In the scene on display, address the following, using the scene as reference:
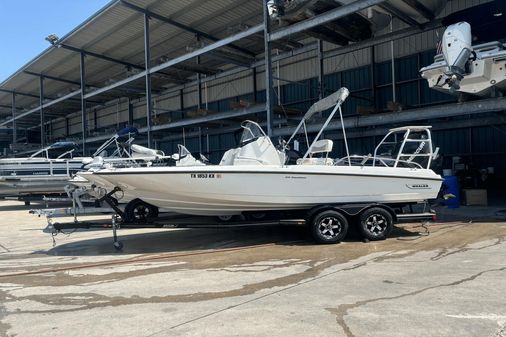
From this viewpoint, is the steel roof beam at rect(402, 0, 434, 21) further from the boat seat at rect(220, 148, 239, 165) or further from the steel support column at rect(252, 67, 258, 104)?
the steel support column at rect(252, 67, 258, 104)

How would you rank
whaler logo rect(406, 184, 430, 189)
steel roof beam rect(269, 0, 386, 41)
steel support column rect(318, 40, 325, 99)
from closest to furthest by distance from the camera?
whaler logo rect(406, 184, 430, 189), steel roof beam rect(269, 0, 386, 41), steel support column rect(318, 40, 325, 99)

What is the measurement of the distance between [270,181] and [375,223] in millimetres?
2043

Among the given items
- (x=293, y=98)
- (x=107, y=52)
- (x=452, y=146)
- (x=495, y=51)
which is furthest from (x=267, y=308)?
Result: (x=107, y=52)

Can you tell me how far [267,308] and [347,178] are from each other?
3668 millimetres

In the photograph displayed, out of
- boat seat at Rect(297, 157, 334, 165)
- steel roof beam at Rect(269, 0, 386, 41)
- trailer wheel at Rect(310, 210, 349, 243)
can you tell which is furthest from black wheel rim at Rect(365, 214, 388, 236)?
steel roof beam at Rect(269, 0, 386, 41)

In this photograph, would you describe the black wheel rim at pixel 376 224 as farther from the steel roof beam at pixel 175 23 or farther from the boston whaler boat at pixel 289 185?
the steel roof beam at pixel 175 23

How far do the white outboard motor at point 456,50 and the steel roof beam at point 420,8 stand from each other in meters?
2.80

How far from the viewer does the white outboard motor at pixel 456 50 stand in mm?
9742

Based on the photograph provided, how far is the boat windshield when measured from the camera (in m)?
7.96

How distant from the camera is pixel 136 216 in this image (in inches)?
325

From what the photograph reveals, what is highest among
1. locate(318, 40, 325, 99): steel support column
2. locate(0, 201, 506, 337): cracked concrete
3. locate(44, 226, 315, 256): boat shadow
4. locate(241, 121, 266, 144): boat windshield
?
locate(318, 40, 325, 99): steel support column

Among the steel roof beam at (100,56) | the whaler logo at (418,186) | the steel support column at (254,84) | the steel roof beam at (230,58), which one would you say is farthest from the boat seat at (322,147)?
the steel roof beam at (100,56)

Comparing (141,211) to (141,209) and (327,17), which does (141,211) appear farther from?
(327,17)

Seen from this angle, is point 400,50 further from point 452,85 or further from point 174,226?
point 174,226
